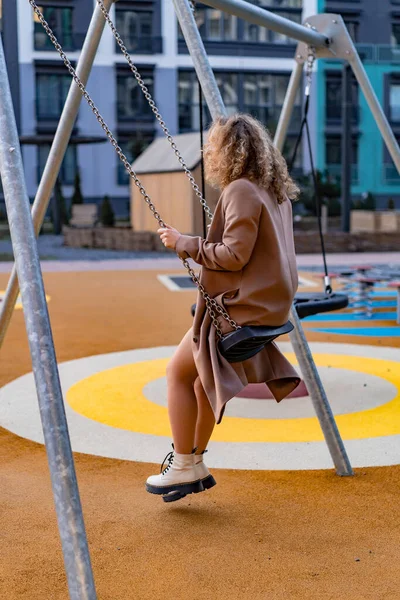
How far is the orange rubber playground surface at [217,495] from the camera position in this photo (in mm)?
3000

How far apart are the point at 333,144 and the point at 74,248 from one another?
1858 centimetres

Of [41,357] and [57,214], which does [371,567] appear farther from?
[57,214]

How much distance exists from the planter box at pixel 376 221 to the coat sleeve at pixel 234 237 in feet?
62.4

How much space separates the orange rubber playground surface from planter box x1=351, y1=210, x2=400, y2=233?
51.8ft

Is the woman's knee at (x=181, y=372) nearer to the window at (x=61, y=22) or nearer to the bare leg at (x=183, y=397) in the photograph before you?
the bare leg at (x=183, y=397)

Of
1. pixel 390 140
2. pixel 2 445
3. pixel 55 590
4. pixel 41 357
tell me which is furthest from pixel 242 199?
pixel 390 140

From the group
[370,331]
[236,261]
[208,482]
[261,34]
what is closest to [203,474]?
[208,482]

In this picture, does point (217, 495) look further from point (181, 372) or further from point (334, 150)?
point (334, 150)

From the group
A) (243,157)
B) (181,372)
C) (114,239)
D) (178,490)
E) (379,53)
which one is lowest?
(114,239)

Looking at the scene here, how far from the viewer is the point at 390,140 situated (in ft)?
21.2

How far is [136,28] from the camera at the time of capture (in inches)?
1341

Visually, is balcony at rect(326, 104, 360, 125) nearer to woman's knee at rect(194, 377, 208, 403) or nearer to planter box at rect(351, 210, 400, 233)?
planter box at rect(351, 210, 400, 233)

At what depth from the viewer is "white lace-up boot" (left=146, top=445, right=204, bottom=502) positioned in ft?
12.1

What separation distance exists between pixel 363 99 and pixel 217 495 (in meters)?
35.3
